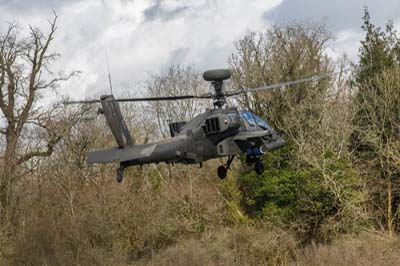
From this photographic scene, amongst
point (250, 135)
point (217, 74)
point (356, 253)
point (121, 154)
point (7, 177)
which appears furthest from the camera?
point (7, 177)

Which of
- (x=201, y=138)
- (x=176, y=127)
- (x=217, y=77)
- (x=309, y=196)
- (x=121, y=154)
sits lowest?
(x=309, y=196)

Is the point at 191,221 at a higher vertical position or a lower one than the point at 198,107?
lower

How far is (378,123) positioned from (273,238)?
711 centimetres

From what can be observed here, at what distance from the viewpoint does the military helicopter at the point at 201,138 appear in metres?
10.3

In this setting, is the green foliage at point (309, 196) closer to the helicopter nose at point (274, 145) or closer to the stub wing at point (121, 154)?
the helicopter nose at point (274, 145)

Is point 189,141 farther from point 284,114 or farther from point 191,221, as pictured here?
point 284,114

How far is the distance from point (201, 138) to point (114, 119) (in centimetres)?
165

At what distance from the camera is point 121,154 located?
10352 mm

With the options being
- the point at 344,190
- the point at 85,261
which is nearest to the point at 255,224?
the point at 344,190

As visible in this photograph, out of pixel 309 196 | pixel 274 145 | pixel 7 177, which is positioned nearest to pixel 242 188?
pixel 309 196

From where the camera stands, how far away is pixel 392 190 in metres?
25.6

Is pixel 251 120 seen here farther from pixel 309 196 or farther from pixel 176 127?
pixel 309 196

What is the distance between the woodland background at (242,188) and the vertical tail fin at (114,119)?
13.8 meters

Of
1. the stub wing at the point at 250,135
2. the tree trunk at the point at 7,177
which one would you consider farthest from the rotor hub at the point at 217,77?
the tree trunk at the point at 7,177
